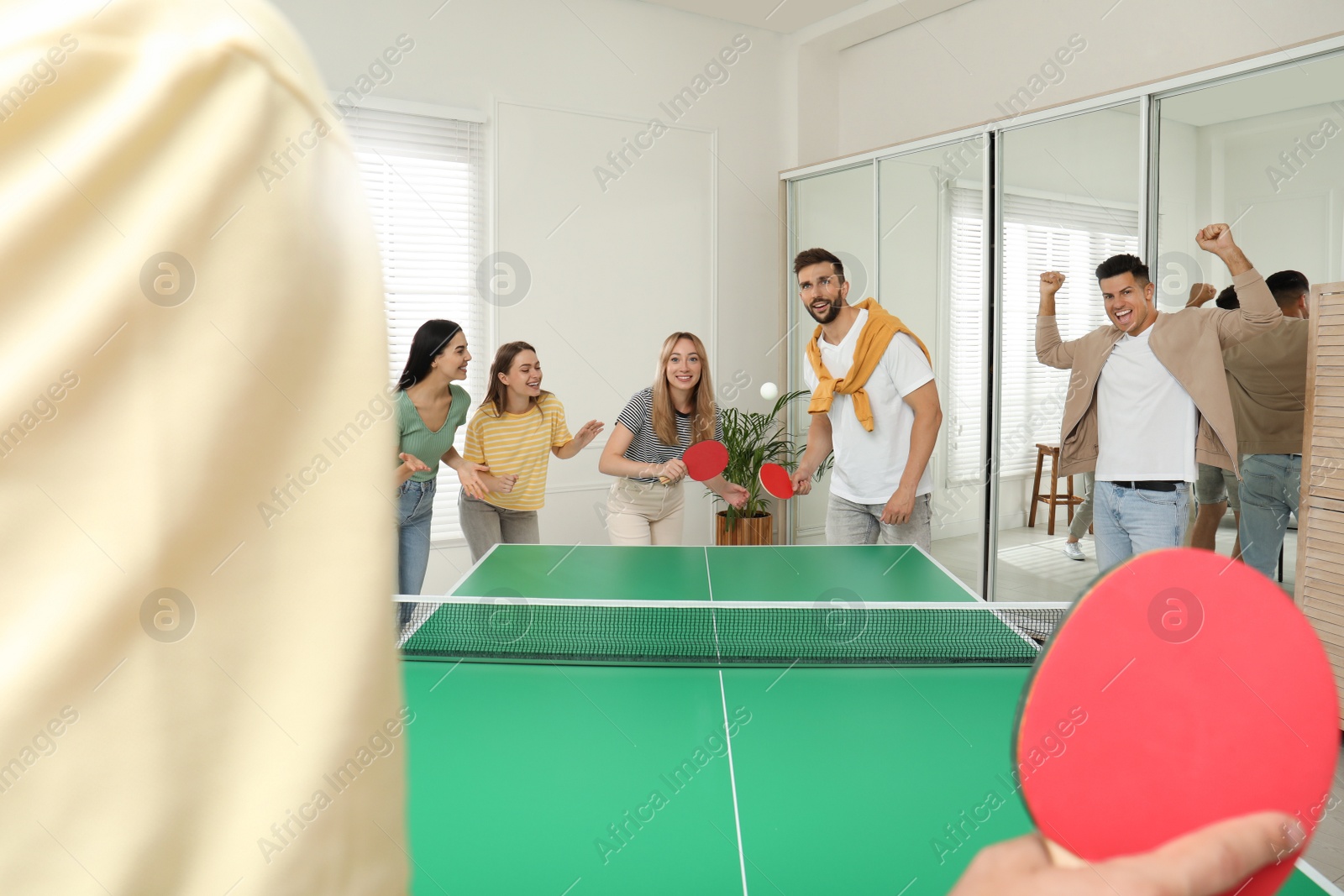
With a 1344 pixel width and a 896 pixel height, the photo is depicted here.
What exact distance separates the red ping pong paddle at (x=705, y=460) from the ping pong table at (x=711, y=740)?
1345 millimetres

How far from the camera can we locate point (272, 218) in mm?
263

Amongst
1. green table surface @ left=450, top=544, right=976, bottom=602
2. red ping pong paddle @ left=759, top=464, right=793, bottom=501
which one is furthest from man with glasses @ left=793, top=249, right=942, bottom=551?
green table surface @ left=450, top=544, right=976, bottom=602

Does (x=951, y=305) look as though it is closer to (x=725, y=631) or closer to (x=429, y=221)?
(x=429, y=221)

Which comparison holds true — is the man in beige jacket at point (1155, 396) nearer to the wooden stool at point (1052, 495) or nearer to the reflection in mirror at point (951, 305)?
the wooden stool at point (1052, 495)

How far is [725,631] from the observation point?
269cm

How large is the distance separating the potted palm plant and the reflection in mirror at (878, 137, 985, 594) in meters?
1.19

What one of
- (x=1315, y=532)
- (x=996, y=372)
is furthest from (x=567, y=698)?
(x=996, y=372)

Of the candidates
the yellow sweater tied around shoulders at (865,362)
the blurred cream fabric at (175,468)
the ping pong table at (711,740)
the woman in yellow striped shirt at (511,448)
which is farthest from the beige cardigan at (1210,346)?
the blurred cream fabric at (175,468)

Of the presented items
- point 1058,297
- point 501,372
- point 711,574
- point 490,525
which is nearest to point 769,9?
point 1058,297

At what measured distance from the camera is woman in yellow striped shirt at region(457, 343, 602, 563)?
16.6 feet

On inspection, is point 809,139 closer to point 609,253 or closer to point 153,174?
point 609,253

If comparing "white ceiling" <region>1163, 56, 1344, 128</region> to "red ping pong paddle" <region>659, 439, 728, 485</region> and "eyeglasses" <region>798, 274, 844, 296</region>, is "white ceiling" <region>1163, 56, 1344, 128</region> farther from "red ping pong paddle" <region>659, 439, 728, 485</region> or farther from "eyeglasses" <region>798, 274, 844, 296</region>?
"red ping pong paddle" <region>659, 439, 728, 485</region>

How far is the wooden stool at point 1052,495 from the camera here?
5320mm

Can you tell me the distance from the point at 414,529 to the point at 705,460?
1590mm
